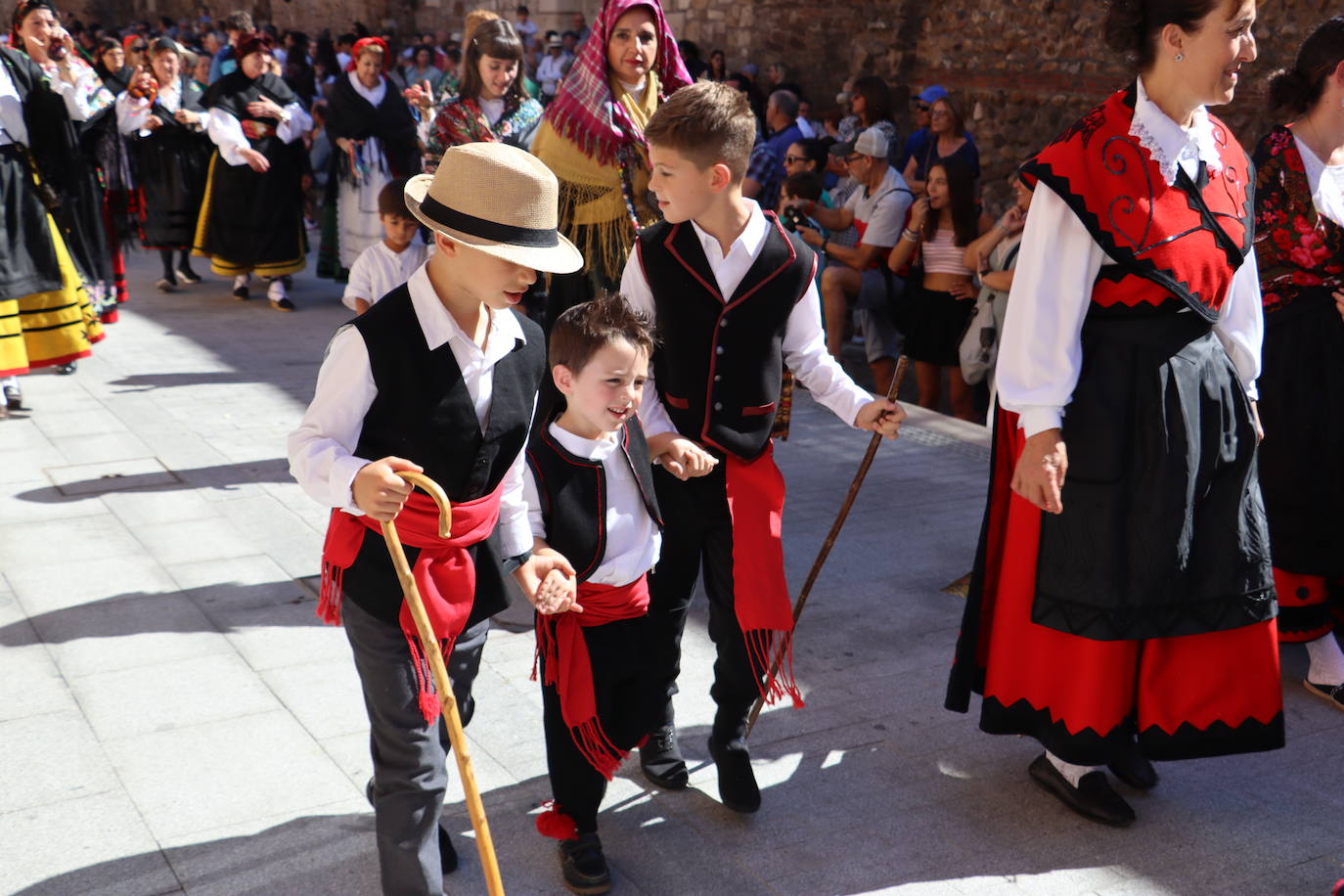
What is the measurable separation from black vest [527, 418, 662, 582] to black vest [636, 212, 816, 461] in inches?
14.5

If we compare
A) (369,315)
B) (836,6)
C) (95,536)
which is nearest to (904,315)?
(95,536)

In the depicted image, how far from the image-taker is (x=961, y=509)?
557cm

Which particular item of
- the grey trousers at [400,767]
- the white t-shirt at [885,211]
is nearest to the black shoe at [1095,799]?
the grey trousers at [400,767]

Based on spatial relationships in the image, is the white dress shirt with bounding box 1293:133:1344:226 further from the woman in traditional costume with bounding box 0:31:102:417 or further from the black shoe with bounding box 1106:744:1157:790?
the woman in traditional costume with bounding box 0:31:102:417

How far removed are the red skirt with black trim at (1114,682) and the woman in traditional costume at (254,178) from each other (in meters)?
7.63

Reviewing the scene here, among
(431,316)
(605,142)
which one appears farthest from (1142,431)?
(605,142)

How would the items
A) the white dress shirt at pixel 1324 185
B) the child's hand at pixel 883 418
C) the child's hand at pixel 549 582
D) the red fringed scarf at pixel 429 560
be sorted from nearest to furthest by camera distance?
the red fringed scarf at pixel 429 560, the child's hand at pixel 549 582, the child's hand at pixel 883 418, the white dress shirt at pixel 1324 185

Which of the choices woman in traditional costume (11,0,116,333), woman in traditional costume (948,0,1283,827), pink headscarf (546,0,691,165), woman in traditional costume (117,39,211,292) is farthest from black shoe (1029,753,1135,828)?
woman in traditional costume (117,39,211,292)

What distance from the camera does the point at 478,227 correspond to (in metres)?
2.44

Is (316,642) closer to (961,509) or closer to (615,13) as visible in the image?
(615,13)

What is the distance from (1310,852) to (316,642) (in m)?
2.73

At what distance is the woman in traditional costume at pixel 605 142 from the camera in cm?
423

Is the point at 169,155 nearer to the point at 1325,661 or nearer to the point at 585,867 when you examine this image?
the point at 585,867

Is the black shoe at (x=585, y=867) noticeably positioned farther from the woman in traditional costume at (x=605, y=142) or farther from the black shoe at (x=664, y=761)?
the woman in traditional costume at (x=605, y=142)
